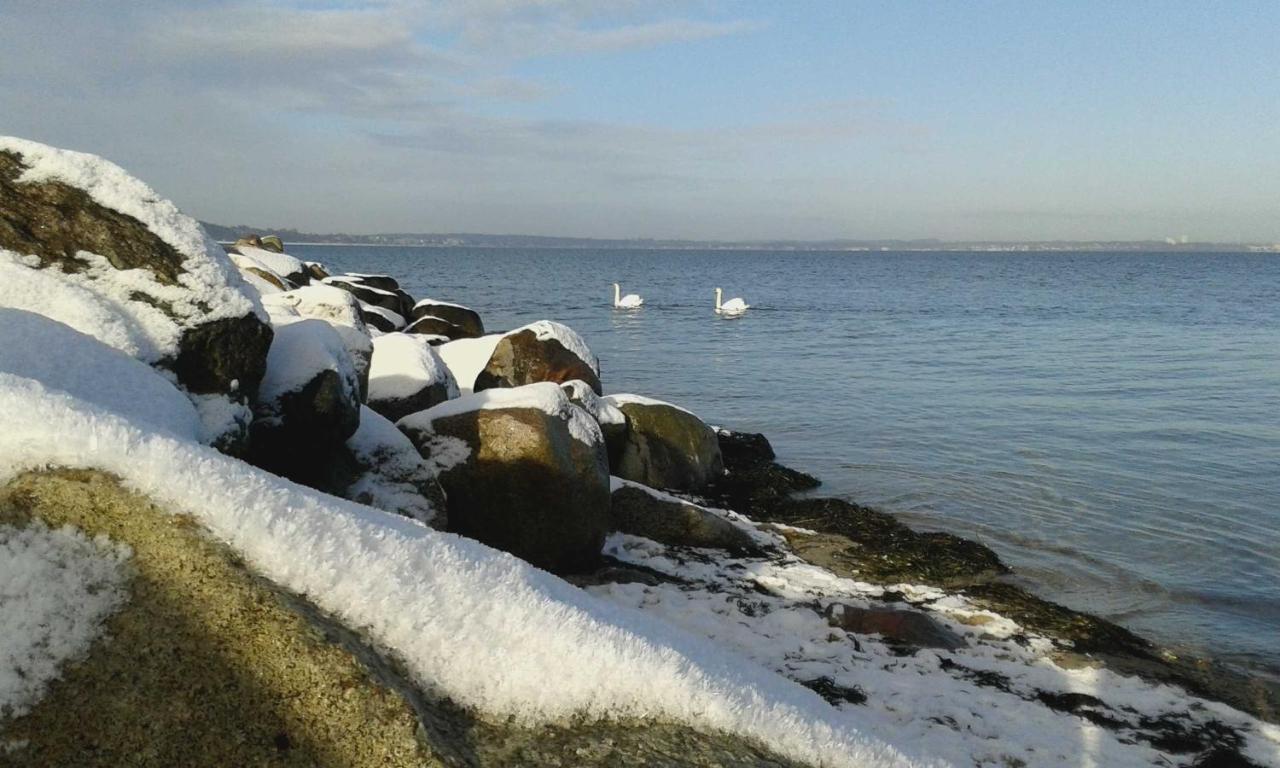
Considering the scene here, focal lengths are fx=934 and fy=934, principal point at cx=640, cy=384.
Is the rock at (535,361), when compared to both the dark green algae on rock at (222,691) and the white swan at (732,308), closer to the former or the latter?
the dark green algae on rock at (222,691)

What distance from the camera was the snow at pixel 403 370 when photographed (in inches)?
388

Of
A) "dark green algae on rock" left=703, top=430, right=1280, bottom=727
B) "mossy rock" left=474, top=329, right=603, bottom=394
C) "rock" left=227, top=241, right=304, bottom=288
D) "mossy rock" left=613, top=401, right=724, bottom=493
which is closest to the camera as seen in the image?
"dark green algae on rock" left=703, top=430, right=1280, bottom=727

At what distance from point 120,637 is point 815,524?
10222 millimetres

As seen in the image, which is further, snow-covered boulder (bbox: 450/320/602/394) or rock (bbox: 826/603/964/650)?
snow-covered boulder (bbox: 450/320/602/394)

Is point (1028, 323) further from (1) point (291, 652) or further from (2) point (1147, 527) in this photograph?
(1) point (291, 652)

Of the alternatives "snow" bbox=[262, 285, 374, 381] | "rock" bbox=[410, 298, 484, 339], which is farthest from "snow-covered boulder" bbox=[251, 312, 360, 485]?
"rock" bbox=[410, 298, 484, 339]

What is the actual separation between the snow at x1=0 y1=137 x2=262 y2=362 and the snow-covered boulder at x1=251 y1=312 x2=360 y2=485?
0.70 meters

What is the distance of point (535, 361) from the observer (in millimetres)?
13398

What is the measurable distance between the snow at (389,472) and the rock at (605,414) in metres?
3.90

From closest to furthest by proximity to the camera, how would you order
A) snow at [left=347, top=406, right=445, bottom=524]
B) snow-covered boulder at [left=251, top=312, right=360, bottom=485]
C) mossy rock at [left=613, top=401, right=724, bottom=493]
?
1. snow-covered boulder at [left=251, top=312, right=360, bottom=485]
2. snow at [left=347, top=406, right=445, bottom=524]
3. mossy rock at [left=613, top=401, right=724, bottom=493]

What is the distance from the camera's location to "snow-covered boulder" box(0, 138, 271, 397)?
5.12 meters

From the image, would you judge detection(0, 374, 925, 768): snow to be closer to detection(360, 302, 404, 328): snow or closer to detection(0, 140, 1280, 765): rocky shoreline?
detection(0, 140, 1280, 765): rocky shoreline

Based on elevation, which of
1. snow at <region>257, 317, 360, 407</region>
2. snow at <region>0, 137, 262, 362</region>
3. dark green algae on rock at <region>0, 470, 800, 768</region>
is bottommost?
dark green algae on rock at <region>0, 470, 800, 768</region>

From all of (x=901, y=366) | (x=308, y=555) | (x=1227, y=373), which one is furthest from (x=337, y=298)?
(x=1227, y=373)
